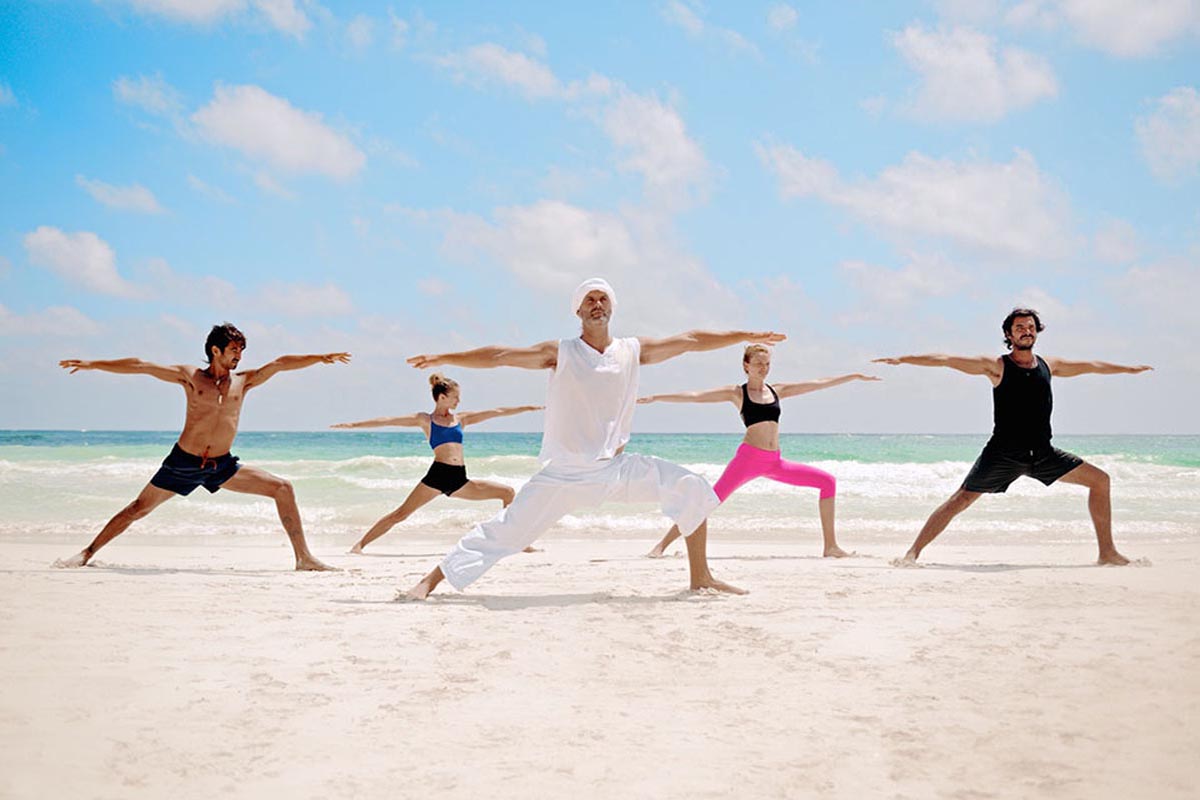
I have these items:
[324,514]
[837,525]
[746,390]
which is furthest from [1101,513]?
[324,514]

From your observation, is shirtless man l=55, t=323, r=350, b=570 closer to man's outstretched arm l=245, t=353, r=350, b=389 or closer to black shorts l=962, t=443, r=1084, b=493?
man's outstretched arm l=245, t=353, r=350, b=389

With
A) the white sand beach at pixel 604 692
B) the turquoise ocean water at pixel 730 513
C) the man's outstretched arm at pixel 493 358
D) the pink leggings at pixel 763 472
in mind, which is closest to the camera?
the white sand beach at pixel 604 692

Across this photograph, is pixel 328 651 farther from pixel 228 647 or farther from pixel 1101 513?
pixel 1101 513

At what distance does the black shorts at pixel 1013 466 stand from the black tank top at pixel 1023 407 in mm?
67

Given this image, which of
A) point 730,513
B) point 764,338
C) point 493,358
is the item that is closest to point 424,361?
point 493,358

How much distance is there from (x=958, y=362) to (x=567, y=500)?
12.8 ft

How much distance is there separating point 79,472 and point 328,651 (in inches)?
1030

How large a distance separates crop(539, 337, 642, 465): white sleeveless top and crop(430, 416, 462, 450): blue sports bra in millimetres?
4677

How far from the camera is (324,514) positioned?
46.8 ft

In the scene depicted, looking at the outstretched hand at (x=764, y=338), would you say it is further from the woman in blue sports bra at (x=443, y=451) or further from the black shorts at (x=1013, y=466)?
the woman in blue sports bra at (x=443, y=451)

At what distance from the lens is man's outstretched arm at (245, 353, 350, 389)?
23.7 ft

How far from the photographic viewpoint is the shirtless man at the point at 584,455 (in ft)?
17.8

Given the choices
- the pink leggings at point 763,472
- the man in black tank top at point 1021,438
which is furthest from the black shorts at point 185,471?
the man in black tank top at point 1021,438

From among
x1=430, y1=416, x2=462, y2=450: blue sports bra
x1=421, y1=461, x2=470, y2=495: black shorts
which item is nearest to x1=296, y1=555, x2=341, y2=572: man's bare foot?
x1=421, y1=461, x2=470, y2=495: black shorts
